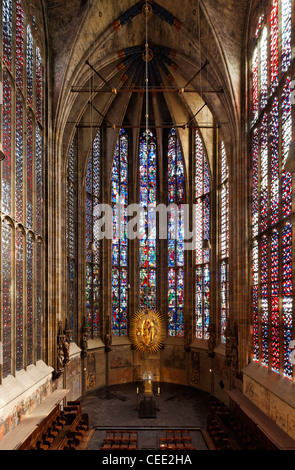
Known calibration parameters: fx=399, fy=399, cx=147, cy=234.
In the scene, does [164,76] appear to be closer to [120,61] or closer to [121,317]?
[120,61]

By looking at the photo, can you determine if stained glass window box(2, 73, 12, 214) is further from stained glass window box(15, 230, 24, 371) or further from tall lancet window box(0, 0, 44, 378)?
stained glass window box(15, 230, 24, 371)

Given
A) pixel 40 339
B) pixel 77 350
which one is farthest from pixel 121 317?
pixel 40 339

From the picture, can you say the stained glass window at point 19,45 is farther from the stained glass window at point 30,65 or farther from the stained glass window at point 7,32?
the stained glass window at point 30,65

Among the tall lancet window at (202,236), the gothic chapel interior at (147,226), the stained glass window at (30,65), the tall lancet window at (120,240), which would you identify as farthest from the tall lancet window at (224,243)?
the stained glass window at (30,65)

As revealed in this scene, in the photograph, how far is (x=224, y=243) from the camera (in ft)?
65.1

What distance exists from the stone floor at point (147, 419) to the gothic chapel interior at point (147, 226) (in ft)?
0.42

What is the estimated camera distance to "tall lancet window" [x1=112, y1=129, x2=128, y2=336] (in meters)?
22.8

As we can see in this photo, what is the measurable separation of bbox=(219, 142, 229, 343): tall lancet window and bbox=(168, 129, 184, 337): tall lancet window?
343cm

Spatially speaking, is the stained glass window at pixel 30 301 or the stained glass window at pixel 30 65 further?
the stained glass window at pixel 30 65

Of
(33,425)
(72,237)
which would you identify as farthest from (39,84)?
(33,425)

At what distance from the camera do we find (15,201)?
12195mm

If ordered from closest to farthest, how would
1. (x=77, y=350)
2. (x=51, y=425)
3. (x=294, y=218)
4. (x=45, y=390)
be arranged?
(x=294, y=218) → (x=51, y=425) → (x=45, y=390) → (x=77, y=350)

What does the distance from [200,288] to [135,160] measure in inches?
331

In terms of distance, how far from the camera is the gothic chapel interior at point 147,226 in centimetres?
1184
